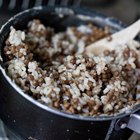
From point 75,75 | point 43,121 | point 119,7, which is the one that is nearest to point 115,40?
point 75,75

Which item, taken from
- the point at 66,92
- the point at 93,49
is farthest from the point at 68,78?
the point at 93,49

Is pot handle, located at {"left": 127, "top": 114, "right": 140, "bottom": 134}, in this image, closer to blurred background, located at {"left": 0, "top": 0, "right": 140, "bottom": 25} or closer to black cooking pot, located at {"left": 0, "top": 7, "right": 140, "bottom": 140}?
black cooking pot, located at {"left": 0, "top": 7, "right": 140, "bottom": 140}

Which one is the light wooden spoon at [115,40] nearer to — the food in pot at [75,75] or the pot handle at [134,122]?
the food in pot at [75,75]

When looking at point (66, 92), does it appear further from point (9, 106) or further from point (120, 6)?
point (120, 6)

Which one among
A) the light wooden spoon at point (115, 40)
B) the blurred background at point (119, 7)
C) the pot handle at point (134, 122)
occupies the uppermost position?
the light wooden spoon at point (115, 40)

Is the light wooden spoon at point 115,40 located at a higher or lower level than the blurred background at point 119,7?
higher

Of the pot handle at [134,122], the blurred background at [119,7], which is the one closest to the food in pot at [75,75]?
the pot handle at [134,122]

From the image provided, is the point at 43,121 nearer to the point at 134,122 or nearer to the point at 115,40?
the point at 134,122
